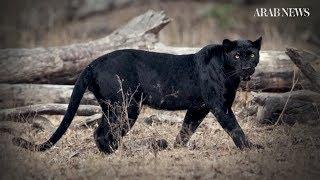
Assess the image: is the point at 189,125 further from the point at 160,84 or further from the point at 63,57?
the point at 63,57

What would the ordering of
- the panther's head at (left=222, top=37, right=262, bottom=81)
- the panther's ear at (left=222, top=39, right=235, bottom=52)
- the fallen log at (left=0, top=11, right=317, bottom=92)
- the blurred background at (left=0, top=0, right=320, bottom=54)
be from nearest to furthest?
1. the panther's head at (left=222, top=37, right=262, bottom=81)
2. the panther's ear at (left=222, top=39, right=235, bottom=52)
3. the fallen log at (left=0, top=11, right=317, bottom=92)
4. the blurred background at (left=0, top=0, right=320, bottom=54)

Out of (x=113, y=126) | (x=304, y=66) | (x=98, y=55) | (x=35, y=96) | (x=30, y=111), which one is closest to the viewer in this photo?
(x=113, y=126)

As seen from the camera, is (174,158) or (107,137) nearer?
(174,158)

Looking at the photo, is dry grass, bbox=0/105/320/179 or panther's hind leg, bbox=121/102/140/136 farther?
panther's hind leg, bbox=121/102/140/136

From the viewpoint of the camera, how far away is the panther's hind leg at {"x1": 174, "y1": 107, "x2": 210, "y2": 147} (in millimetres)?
8625

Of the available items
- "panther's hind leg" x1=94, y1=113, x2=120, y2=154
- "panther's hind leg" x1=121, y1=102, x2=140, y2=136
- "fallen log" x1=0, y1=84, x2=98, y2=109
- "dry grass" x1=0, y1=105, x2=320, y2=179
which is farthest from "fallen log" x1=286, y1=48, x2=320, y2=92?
"fallen log" x1=0, y1=84, x2=98, y2=109

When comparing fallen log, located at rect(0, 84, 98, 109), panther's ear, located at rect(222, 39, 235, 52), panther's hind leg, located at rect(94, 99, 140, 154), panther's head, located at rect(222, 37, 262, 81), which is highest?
panther's ear, located at rect(222, 39, 235, 52)

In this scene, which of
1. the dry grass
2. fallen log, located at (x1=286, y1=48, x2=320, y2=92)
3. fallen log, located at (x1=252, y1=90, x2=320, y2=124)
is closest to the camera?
the dry grass

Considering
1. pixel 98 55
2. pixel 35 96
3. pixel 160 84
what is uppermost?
pixel 160 84

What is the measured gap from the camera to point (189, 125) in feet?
28.5

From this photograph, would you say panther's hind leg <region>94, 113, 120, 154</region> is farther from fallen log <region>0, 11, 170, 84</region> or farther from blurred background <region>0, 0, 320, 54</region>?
blurred background <region>0, 0, 320, 54</region>

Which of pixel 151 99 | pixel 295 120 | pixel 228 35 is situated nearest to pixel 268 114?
pixel 295 120

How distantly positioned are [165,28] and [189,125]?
9.60 m

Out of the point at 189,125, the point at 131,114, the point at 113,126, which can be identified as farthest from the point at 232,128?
the point at 113,126
